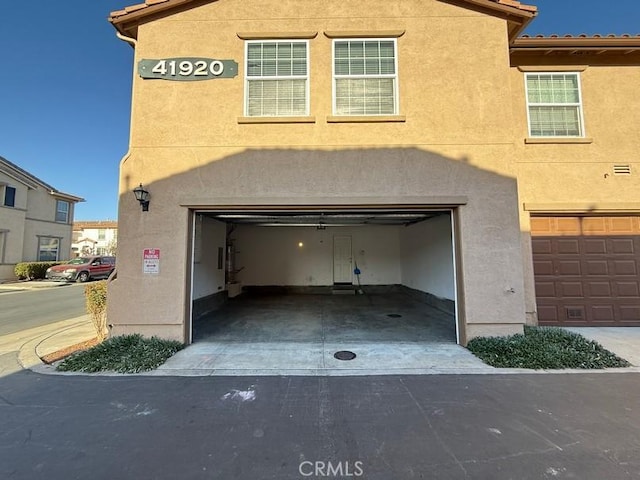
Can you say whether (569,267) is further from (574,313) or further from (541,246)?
(574,313)

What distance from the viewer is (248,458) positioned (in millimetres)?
2639

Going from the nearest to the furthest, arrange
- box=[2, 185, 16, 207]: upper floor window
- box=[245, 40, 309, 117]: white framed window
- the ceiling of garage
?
box=[245, 40, 309, 117]: white framed window → the ceiling of garage → box=[2, 185, 16, 207]: upper floor window

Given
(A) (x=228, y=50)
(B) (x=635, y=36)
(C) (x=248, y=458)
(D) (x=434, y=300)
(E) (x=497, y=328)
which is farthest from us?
(D) (x=434, y=300)

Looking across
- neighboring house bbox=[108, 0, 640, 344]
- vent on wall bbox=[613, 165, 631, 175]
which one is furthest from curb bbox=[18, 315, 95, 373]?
vent on wall bbox=[613, 165, 631, 175]

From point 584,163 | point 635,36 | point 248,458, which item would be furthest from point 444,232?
point 248,458

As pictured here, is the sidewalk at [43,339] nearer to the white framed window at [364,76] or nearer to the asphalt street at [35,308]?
the asphalt street at [35,308]

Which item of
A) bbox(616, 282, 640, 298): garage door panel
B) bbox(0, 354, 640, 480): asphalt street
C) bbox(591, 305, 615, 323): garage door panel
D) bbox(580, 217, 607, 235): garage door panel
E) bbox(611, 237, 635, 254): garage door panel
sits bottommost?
bbox(0, 354, 640, 480): asphalt street

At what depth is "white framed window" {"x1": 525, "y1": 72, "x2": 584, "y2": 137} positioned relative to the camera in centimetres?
686

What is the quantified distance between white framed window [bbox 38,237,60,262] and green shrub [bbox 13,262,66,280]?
5.70 feet

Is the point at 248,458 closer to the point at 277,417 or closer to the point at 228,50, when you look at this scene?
the point at 277,417

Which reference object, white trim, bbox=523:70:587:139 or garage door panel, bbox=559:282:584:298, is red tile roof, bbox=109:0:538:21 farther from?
garage door panel, bbox=559:282:584:298

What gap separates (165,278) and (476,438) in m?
5.32

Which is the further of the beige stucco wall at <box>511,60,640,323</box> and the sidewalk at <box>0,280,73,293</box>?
the sidewalk at <box>0,280,73,293</box>

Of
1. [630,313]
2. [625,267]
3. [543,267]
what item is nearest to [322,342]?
[543,267]
